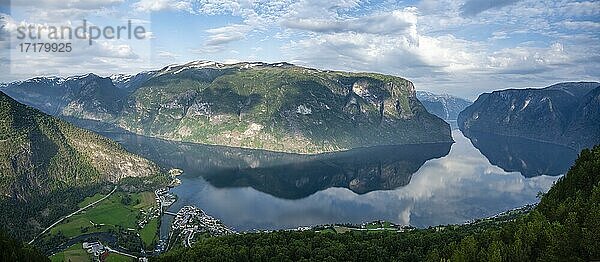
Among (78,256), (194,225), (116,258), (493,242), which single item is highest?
(493,242)

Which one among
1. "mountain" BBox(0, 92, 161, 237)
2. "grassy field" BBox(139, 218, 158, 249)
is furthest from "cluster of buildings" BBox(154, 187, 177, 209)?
"mountain" BBox(0, 92, 161, 237)

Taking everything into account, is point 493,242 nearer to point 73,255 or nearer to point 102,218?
point 73,255

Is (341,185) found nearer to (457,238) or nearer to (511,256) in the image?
(457,238)

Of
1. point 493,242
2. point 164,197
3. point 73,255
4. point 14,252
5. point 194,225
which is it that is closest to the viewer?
point 493,242

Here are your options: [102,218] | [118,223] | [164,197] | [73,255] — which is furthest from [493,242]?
[164,197]

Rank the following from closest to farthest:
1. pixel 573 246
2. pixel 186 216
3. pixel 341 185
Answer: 1. pixel 573 246
2. pixel 186 216
3. pixel 341 185

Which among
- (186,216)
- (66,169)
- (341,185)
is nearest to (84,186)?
(66,169)
